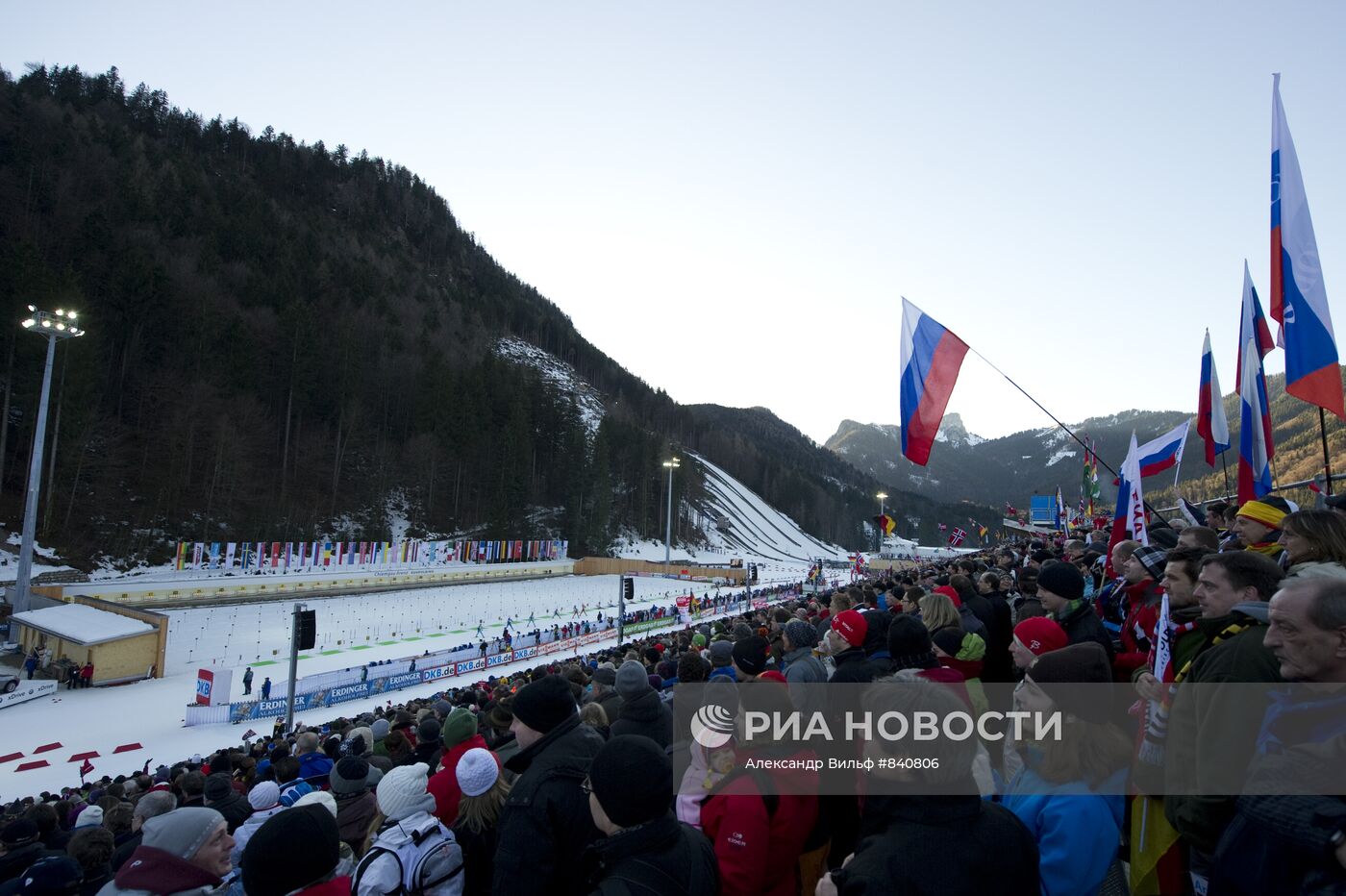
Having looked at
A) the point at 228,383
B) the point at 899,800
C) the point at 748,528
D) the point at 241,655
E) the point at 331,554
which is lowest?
the point at 241,655

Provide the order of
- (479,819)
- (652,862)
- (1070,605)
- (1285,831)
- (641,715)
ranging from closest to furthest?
(1285,831)
(652,862)
(479,819)
(641,715)
(1070,605)

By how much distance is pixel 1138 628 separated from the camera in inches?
174

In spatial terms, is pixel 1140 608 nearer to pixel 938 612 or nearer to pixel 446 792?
pixel 938 612

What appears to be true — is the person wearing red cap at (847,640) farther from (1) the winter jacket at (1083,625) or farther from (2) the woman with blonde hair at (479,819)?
(2) the woman with blonde hair at (479,819)

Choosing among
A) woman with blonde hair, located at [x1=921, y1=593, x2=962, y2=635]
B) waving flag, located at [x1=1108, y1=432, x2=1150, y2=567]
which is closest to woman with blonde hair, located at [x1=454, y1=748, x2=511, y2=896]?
woman with blonde hair, located at [x1=921, y1=593, x2=962, y2=635]

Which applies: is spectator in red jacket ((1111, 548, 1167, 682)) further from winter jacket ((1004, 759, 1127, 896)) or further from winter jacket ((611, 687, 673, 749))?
winter jacket ((611, 687, 673, 749))

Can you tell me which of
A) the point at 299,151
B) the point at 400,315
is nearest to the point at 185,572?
the point at 400,315

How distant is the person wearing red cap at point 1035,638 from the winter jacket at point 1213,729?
3.17 ft

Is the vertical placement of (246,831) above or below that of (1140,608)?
below

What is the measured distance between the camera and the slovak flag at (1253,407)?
6805 millimetres

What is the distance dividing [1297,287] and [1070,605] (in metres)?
4.16

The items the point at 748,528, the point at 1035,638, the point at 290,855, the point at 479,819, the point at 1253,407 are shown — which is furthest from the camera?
the point at 748,528

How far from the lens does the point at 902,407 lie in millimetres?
9633

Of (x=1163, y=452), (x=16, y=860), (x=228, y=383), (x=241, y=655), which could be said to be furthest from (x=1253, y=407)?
(x=228, y=383)
